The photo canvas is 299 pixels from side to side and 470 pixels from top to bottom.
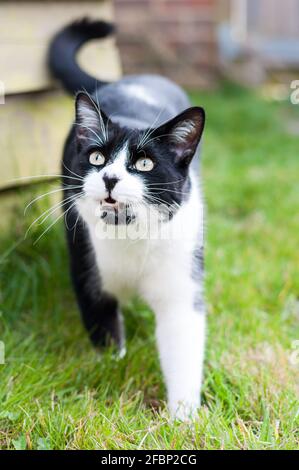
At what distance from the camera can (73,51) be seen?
216cm

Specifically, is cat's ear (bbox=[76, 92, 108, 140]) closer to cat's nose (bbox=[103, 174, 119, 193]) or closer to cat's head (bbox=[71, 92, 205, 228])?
cat's head (bbox=[71, 92, 205, 228])

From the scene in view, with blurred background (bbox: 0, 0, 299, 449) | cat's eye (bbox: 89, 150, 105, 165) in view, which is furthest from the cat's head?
blurred background (bbox: 0, 0, 299, 449)

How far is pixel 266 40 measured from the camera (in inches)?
241

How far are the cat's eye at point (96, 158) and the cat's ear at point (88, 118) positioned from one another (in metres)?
0.04

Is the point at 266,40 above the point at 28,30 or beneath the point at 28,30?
above

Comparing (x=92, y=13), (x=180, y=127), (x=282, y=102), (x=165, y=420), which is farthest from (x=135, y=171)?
(x=282, y=102)

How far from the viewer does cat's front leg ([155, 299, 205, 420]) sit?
158cm

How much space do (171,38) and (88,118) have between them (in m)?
4.54

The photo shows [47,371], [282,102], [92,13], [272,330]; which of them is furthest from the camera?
[282,102]

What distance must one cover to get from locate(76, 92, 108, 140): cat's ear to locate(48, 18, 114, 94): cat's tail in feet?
1.90

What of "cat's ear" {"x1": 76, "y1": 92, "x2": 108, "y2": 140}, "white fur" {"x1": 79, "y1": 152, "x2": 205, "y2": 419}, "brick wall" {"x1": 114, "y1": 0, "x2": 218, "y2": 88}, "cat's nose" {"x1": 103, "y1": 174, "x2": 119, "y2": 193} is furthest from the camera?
"brick wall" {"x1": 114, "y1": 0, "x2": 218, "y2": 88}

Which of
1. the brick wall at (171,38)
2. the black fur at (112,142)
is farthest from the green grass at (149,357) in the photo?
the brick wall at (171,38)

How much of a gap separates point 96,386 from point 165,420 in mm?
265

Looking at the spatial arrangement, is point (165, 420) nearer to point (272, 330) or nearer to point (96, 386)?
point (96, 386)
